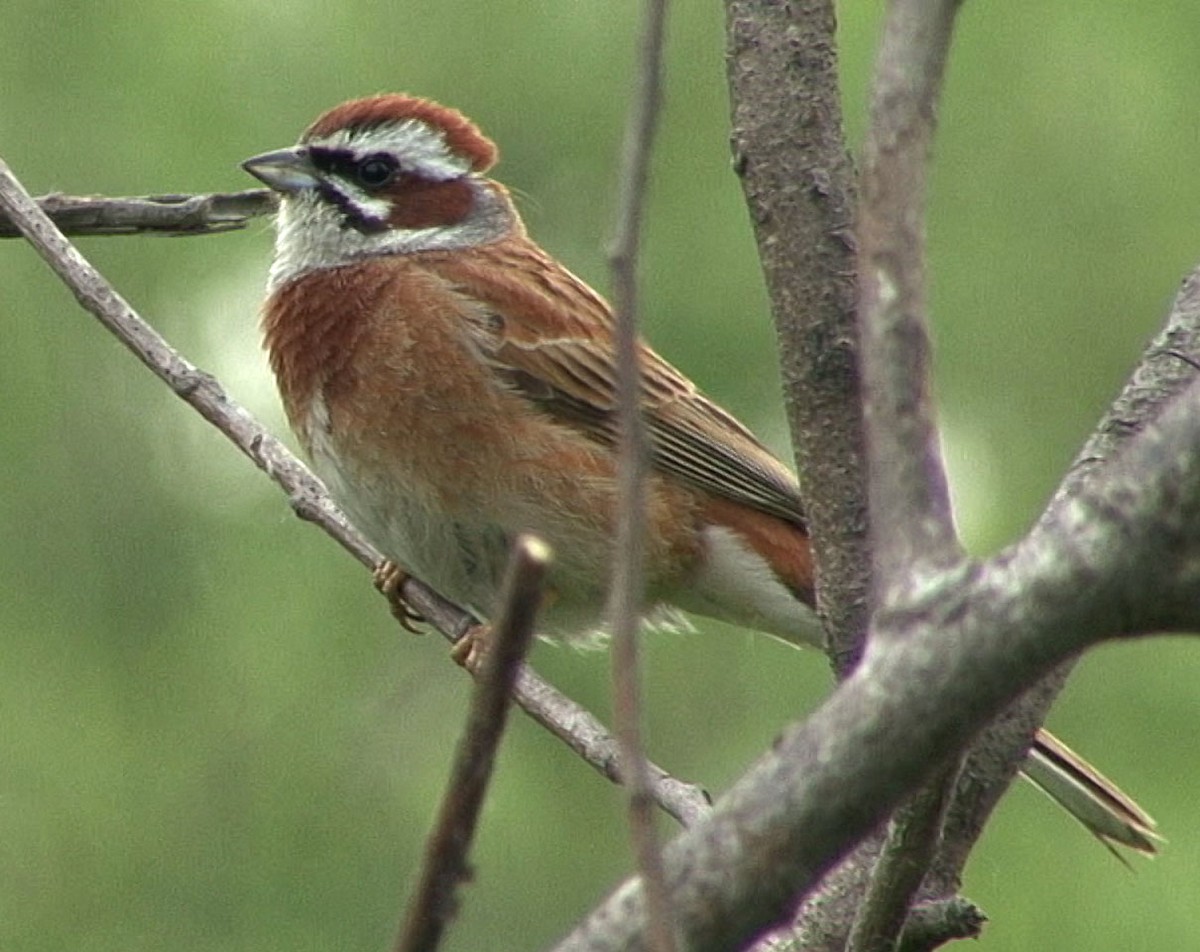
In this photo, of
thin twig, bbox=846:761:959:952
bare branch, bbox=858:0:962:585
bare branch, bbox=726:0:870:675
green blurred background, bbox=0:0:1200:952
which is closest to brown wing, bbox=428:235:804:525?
green blurred background, bbox=0:0:1200:952

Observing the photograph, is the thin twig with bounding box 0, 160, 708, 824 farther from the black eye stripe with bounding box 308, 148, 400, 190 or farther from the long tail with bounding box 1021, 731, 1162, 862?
the long tail with bounding box 1021, 731, 1162, 862

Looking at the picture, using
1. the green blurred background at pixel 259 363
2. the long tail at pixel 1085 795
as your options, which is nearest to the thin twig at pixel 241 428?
the long tail at pixel 1085 795

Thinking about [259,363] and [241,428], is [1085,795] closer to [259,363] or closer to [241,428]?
[241,428]

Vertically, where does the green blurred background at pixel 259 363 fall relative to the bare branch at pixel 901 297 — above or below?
Answer: below

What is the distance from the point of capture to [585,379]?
541 cm

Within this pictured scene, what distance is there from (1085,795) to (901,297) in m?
3.11

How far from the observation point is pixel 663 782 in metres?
3.59

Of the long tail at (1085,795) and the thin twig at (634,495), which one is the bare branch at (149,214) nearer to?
the long tail at (1085,795)

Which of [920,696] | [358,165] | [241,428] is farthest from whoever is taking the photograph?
[358,165]

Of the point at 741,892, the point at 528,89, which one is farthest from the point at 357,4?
the point at 741,892

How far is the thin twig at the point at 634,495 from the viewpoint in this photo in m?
1.56

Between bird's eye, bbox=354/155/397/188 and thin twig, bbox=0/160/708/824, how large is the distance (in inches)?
41.1

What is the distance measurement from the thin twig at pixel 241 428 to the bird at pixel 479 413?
0.27 m

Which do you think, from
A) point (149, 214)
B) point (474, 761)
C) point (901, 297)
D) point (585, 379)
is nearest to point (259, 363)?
point (585, 379)
